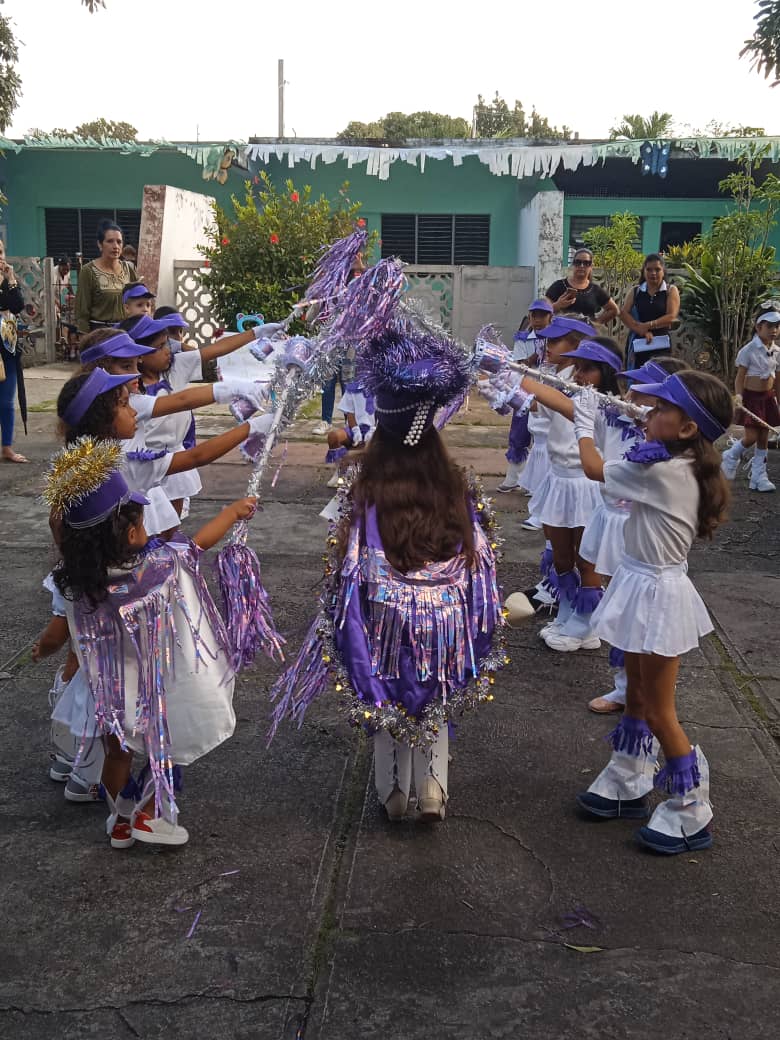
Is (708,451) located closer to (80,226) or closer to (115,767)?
(115,767)

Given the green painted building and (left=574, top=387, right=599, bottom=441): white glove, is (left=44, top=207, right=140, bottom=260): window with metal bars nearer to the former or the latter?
the green painted building

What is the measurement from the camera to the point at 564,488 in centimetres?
510

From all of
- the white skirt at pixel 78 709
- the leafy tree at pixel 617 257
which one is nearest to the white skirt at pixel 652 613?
the white skirt at pixel 78 709

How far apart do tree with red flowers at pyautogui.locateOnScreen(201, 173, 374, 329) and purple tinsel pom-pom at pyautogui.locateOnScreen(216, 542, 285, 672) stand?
6871 mm

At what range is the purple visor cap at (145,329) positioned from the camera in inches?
183

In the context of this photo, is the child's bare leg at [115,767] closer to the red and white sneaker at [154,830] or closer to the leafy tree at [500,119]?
the red and white sneaker at [154,830]

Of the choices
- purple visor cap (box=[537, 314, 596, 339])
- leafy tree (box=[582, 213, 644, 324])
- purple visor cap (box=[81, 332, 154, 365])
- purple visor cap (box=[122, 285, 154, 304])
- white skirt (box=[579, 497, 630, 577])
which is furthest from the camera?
leafy tree (box=[582, 213, 644, 324])

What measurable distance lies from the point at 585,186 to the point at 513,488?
12.3m

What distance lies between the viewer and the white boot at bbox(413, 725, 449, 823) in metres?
3.41

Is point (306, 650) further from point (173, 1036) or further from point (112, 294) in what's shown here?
point (112, 294)

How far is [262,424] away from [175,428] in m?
1.89

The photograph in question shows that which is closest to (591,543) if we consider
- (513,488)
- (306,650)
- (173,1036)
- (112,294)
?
(306,650)

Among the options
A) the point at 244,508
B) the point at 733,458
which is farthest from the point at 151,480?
the point at 733,458

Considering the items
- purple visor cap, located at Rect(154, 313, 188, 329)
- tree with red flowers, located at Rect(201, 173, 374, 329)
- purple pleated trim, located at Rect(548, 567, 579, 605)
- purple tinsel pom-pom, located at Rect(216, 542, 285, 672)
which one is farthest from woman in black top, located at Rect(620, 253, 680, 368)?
purple tinsel pom-pom, located at Rect(216, 542, 285, 672)
